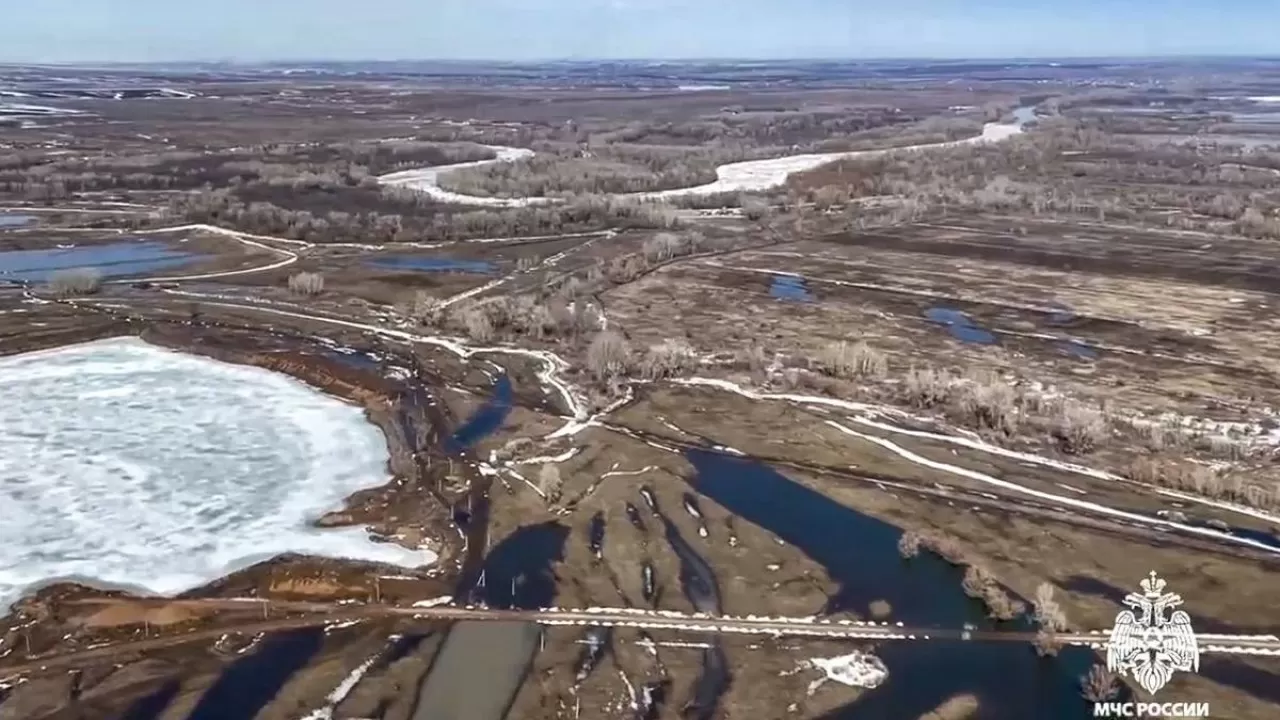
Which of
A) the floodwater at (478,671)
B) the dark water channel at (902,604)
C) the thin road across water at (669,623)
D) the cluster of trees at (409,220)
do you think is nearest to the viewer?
the floodwater at (478,671)

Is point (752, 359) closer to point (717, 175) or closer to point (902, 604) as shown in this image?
point (902, 604)

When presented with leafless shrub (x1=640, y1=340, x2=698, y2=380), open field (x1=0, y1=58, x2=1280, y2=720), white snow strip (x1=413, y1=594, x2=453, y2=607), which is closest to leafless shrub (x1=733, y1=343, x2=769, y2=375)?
open field (x1=0, y1=58, x2=1280, y2=720)

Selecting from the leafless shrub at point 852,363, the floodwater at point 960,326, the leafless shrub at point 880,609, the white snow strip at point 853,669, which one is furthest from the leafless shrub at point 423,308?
the white snow strip at point 853,669

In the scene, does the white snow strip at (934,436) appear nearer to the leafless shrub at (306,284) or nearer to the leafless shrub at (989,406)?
the leafless shrub at (989,406)

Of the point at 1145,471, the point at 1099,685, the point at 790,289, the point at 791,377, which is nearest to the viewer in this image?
the point at 1099,685

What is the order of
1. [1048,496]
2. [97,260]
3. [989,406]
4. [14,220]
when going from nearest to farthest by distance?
[1048,496] < [989,406] < [97,260] < [14,220]

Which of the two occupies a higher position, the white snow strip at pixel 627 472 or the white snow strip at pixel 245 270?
the white snow strip at pixel 245 270

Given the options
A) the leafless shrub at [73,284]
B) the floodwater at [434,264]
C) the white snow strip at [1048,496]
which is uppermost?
the leafless shrub at [73,284]

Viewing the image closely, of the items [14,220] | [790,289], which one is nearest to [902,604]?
[790,289]
